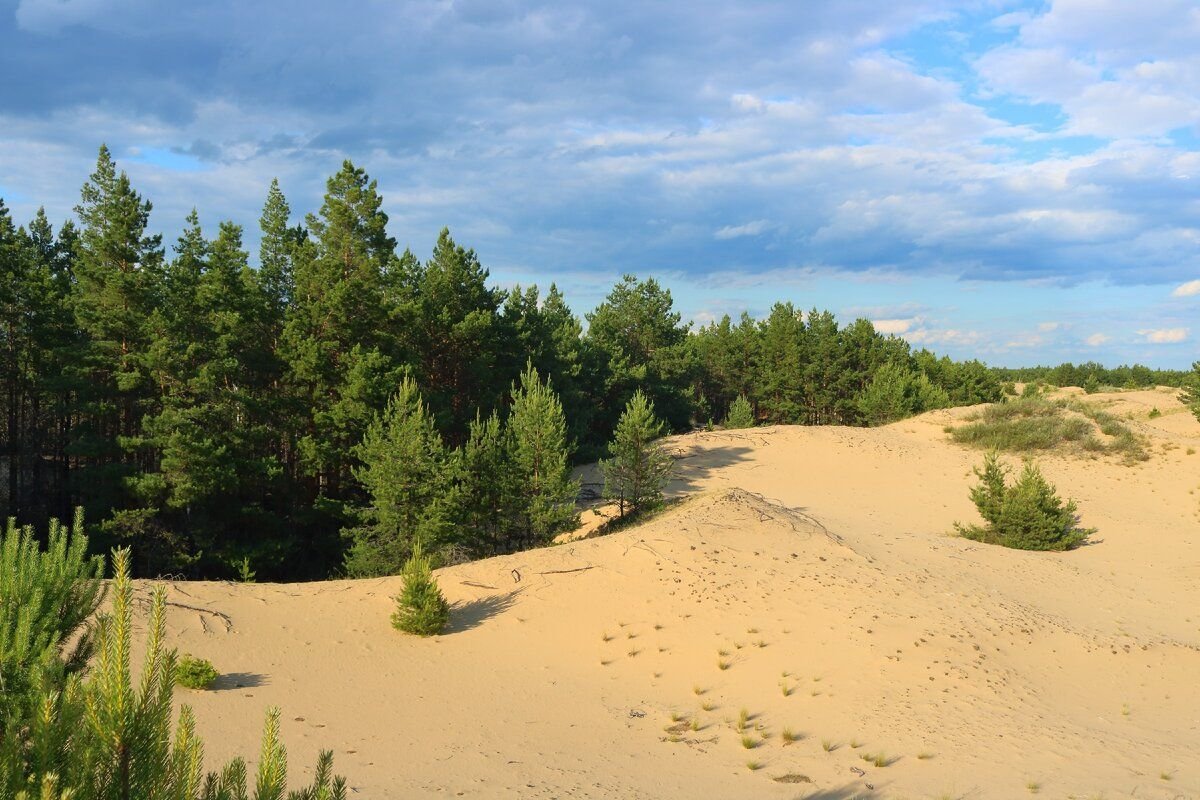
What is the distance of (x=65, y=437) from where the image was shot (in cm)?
2638

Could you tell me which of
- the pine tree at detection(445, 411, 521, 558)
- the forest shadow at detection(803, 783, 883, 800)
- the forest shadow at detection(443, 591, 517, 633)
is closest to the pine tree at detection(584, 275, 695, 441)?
the pine tree at detection(445, 411, 521, 558)

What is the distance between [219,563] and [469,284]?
526 inches

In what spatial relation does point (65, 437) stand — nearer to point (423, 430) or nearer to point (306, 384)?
point (306, 384)

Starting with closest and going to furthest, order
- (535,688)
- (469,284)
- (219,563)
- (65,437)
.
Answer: (535,688)
(219,563)
(65,437)
(469,284)

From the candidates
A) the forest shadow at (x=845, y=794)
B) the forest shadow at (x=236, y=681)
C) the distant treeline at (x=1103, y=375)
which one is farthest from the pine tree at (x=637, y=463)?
the distant treeline at (x=1103, y=375)

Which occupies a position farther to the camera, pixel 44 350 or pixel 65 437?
pixel 65 437

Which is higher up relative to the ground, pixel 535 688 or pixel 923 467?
pixel 923 467

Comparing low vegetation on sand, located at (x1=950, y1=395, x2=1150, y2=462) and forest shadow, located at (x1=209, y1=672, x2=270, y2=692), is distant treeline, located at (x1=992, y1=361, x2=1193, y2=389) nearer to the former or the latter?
low vegetation on sand, located at (x1=950, y1=395, x2=1150, y2=462)

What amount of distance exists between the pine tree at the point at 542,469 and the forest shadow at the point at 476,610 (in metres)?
4.14

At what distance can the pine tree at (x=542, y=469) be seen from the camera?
18.6 metres

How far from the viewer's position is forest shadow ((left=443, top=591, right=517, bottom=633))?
43.9 ft

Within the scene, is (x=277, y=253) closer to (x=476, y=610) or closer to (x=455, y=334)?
Answer: (x=455, y=334)

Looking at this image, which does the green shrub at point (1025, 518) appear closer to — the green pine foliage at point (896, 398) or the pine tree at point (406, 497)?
the pine tree at point (406, 497)

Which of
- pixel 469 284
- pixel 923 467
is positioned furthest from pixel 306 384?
pixel 923 467
